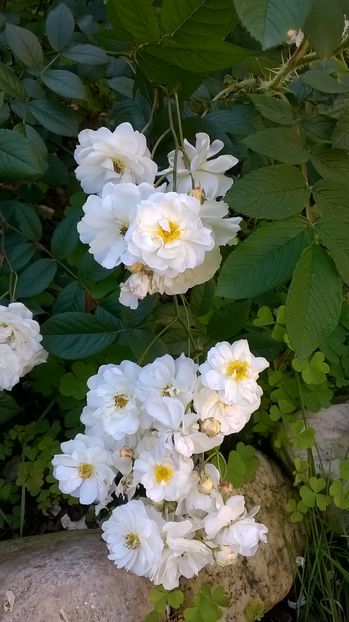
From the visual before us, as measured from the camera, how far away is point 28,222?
1371mm

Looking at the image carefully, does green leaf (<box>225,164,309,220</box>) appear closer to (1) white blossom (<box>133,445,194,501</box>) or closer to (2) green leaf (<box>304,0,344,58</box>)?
(2) green leaf (<box>304,0,344,58</box>)

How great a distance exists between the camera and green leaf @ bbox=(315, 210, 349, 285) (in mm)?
851

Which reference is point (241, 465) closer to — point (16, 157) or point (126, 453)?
point (126, 453)

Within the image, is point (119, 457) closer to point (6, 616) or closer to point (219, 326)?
point (219, 326)

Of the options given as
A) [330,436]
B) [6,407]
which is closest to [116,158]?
[6,407]

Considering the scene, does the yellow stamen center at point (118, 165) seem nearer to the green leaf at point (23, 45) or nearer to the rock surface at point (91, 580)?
the green leaf at point (23, 45)

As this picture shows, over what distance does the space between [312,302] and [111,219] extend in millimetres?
279

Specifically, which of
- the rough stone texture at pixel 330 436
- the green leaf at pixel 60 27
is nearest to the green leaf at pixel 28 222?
the green leaf at pixel 60 27

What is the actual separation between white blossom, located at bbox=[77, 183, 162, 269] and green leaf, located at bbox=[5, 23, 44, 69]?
0.49m

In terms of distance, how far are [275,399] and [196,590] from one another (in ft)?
1.51

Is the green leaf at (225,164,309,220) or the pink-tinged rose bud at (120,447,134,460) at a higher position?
the green leaf at (225,164,309,220)

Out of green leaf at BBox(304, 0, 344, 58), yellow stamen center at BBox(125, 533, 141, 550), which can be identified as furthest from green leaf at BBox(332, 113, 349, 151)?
yellow stamen center at BBox(125, 533, 141, 550)

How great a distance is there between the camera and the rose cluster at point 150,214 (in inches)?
29.8

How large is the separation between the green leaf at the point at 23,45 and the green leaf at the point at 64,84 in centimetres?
3
